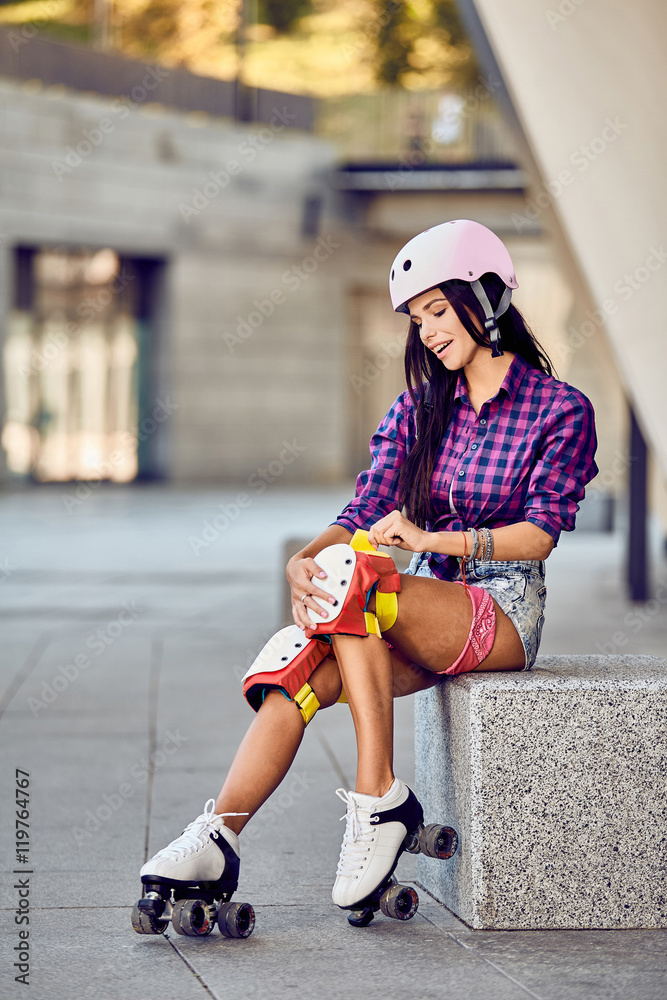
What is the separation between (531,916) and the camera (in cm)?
297

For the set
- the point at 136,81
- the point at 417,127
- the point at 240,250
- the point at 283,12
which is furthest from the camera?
the point at 283,12

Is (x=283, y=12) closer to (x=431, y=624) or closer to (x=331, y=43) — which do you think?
(x=331, y=43)

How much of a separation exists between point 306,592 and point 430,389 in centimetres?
79

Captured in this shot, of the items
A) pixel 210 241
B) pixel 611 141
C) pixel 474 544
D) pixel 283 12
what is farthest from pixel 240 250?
pixel 474 544

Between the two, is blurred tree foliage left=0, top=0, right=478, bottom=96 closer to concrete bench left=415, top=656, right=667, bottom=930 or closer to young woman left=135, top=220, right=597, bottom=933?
young woman left=135, top=220, right=597, bottom=933

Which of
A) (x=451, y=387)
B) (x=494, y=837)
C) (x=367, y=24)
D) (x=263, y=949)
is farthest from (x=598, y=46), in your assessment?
(x=367, y=24)

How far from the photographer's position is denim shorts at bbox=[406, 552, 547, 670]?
3.18 m

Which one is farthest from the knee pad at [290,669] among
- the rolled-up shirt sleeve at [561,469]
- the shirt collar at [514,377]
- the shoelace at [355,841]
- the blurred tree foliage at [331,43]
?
the blurred tree foliage at [331,43]

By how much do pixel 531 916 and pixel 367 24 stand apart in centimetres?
2858

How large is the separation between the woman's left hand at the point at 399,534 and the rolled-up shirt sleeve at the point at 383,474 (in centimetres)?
36

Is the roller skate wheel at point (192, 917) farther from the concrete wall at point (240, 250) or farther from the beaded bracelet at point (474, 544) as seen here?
the concrete wall at point (240, 250)

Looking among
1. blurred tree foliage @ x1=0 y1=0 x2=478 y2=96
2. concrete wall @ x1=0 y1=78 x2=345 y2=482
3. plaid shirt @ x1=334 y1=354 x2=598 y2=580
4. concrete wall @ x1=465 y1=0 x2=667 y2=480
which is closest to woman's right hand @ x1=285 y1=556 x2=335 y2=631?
plaid shirt @ x1=334 y1=354 x2=598 y2=580

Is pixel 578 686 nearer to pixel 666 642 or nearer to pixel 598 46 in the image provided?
pixel 598 46

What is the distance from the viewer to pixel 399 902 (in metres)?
2.94
